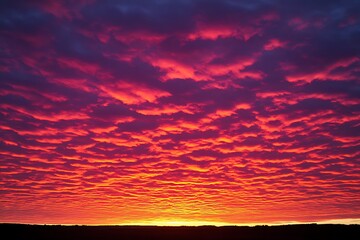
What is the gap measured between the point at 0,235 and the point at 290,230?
31.4 m

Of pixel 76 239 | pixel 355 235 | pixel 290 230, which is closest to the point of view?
pixel 76 239

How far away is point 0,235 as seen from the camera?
38375mm

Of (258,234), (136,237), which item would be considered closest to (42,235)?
(136,237)

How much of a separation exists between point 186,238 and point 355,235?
A: 57.7 feet

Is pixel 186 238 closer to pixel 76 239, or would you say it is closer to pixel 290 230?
pixel 76 239

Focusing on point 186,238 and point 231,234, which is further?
point 231,234

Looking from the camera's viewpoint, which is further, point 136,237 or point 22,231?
point 22,231

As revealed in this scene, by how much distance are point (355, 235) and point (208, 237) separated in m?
15.2

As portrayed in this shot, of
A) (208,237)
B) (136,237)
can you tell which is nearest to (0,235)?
(136,237)

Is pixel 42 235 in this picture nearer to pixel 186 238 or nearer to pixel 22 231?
pixel 22 231

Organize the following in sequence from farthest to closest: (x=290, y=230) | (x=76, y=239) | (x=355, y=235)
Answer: (x=290, y=230) → (x=355, y=235) → (x=76, y=239)

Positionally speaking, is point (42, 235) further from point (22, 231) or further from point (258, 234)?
point (258, 234)

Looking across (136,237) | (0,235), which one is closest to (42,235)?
(0,235)

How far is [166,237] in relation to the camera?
131 ft
